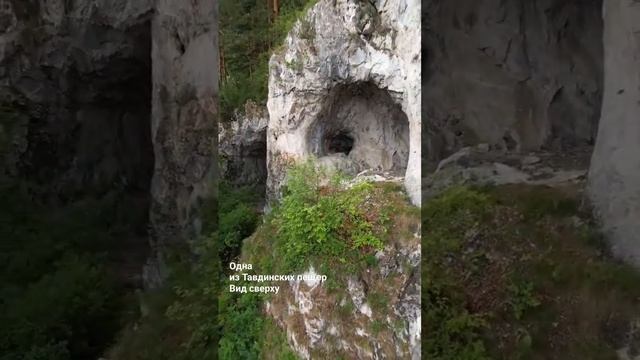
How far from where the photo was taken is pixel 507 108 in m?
6.42

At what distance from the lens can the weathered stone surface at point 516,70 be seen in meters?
6.36

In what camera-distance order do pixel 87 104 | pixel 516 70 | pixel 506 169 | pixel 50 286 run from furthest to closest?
pixel 516 70, pixel 506 169, pixel 87 104, pixel 50 286

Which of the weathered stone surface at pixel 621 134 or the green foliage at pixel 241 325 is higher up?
the weathered stone surface at pixel 621 134

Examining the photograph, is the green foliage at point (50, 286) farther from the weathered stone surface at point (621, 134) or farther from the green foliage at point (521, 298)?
the weathered stone surface at point (621, 134)

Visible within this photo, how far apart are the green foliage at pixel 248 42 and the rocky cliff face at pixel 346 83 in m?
0.10

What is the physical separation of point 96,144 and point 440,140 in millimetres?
3751

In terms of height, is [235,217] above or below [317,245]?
above

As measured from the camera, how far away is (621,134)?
4.10 m

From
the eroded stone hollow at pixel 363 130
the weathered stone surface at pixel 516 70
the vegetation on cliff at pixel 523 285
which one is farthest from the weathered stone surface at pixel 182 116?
the weathered stone surface at pixel 516 70

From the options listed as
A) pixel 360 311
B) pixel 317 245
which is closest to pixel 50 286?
pixel 317 245

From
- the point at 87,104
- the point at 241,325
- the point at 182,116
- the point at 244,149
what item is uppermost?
the point at 87,104

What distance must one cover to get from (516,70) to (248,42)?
4.01m

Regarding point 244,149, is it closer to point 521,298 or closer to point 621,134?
point 521,298

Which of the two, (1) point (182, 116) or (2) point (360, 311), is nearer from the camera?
(2) point (360, 311)
